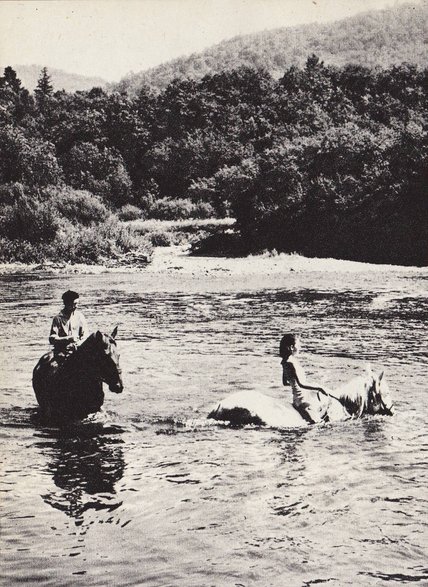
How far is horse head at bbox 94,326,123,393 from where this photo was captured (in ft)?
31.1

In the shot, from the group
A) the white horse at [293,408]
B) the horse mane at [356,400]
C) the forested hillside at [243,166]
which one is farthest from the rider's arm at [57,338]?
the forested hillside at [243,166]

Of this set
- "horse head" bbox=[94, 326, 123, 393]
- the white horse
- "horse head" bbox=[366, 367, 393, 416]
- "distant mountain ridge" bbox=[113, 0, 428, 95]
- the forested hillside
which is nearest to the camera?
"horse head" bbox=[94, 326, 123, 393]

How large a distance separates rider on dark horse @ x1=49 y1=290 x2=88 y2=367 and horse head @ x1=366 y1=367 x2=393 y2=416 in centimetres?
394

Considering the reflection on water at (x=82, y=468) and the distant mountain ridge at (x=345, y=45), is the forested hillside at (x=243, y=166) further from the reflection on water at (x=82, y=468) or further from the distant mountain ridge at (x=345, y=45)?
the reflection on water at (x=82, y=468)

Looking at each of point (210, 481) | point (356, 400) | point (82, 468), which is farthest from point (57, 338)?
point (356, 400)

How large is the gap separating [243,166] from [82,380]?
32.6 meters

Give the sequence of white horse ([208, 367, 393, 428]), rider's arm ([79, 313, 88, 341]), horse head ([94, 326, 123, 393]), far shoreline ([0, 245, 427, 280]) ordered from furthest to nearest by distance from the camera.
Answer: far shoreline ([0, 245, 427, 280])
rider's arm ([79, 313, 88, 341])
white horse ([208, 367, 393, 428])
horse head ([94, 326, 123, 393])

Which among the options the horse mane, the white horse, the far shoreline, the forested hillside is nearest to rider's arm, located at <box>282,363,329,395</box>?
the white horse

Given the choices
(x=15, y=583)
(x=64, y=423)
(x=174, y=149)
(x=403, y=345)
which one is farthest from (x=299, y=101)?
(x=15, y=583)

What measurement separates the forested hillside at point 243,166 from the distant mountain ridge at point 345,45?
13.3 metres

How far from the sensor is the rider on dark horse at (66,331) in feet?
33.9

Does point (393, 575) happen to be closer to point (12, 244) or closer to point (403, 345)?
point (403, 345)

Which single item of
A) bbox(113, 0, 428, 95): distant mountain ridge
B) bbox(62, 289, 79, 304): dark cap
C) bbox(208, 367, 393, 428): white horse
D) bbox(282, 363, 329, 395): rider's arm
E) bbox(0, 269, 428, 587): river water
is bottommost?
bbox(0, 269, 428, 587): river water

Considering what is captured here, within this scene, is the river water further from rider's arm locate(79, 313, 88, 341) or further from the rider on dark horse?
rider's arm locate(79, 313, 88, 341)
